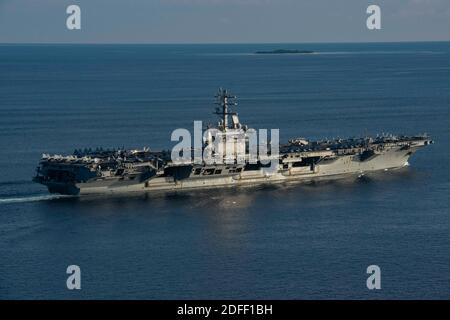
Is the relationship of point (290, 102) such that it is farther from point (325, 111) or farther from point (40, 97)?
point (40, 97)

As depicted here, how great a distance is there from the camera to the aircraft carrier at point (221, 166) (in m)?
51.1

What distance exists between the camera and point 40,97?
109 metres

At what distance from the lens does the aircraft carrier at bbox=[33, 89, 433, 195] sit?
5106 cm

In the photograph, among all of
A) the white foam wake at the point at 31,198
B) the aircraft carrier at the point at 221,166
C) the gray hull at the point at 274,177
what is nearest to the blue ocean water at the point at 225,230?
the white foam wake at the point at 31,198

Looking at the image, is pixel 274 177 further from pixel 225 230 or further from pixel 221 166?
pixel 225 230

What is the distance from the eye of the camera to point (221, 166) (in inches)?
2147

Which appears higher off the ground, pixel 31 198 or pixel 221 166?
pixel 221 166

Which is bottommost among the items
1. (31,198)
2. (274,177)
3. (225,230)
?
(225,230)

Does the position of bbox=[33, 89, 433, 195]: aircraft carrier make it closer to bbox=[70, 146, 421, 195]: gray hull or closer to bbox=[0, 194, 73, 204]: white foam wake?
bbox=[70, 146, 421, 195]: gray hull

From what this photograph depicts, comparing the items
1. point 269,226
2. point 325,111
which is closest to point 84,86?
point 325,111

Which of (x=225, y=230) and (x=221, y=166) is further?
(x=221, y=166)

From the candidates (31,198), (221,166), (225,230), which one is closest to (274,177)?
(221,166)

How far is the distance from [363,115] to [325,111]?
13.8 feet

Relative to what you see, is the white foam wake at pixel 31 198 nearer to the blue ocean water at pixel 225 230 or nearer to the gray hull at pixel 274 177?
the blue ocean water at pixel 225 230
